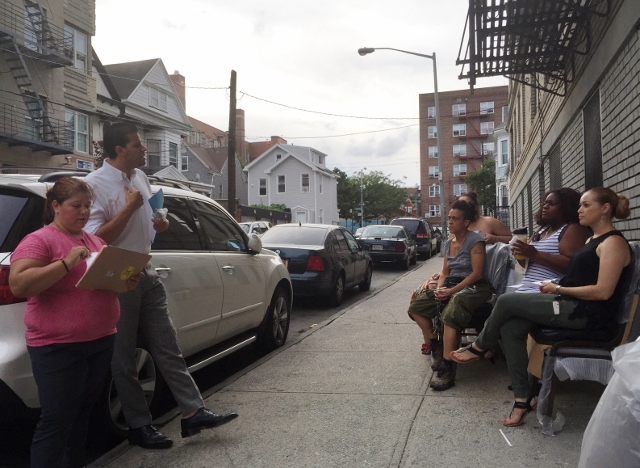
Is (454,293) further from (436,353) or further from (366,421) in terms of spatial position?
(366,421)

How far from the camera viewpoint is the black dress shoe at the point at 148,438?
3.61m

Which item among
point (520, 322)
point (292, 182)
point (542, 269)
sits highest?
point (292, 182)

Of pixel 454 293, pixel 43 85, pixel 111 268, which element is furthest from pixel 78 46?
pixel 111 268

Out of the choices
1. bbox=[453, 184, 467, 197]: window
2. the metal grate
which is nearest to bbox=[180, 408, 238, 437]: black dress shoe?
the metal grate

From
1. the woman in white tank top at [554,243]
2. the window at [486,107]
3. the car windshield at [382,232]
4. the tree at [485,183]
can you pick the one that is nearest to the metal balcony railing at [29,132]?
the car windshield at [382,232]

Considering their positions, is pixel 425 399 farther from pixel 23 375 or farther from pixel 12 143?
pixel 12 143

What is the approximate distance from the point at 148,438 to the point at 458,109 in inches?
2732

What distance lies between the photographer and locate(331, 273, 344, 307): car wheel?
10070 millimetres

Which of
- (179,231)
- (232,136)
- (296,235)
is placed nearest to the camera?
(179,231)

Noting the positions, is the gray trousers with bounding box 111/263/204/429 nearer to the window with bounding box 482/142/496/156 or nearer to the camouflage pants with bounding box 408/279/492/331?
the camouflage pants with bounding box 408/279/492/331

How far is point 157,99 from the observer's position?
107 feet

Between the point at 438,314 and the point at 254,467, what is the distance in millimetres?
2457

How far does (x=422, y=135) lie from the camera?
69625mm

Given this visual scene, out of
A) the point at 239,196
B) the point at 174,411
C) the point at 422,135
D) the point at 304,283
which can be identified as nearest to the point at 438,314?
the point at 174,411
